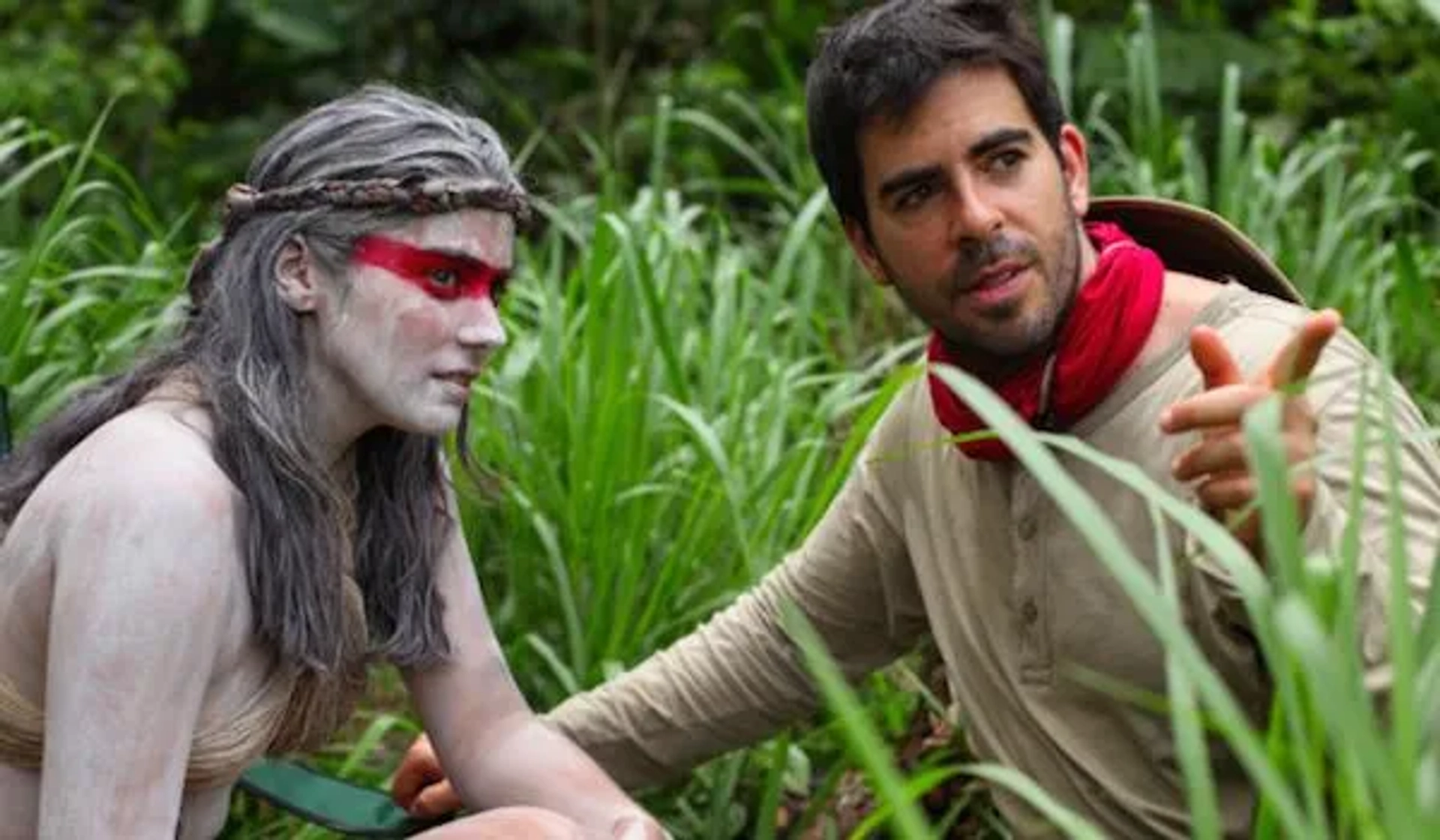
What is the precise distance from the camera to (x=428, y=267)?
2.86 meters

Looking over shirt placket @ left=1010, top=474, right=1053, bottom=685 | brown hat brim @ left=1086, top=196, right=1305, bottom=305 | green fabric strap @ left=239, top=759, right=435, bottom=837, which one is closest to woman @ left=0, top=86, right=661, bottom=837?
green fabric strap @ left=239, top=759, right=435, bottom=837

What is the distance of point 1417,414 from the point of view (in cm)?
286

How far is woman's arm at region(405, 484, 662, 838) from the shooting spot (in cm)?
313

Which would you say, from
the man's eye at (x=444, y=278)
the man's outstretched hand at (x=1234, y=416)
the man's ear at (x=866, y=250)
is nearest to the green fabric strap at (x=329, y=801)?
the man's eye at (x=444, y=278)

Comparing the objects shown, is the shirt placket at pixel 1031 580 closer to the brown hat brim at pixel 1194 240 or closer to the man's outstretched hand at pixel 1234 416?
the brown hat brim at pixel 1194 240

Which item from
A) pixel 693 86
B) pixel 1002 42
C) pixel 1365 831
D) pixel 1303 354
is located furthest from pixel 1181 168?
pixel 1365 831

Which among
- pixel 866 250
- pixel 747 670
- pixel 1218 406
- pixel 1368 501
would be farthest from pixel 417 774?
pixel 1218 406

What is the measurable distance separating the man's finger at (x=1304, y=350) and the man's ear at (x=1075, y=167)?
2.48 ft

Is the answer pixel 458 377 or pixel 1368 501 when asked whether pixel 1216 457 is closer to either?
pixel 1368 501

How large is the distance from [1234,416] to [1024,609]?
78cm

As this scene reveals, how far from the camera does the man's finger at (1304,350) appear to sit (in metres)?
2.29

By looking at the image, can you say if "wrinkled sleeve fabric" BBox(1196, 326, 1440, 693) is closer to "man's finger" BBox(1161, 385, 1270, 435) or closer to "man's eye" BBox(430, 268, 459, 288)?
"man's finger" BBox(1161, 385, 1270, 435)

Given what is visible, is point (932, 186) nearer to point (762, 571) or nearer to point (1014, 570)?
point (1014, 570)

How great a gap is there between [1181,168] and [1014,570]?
236cm
